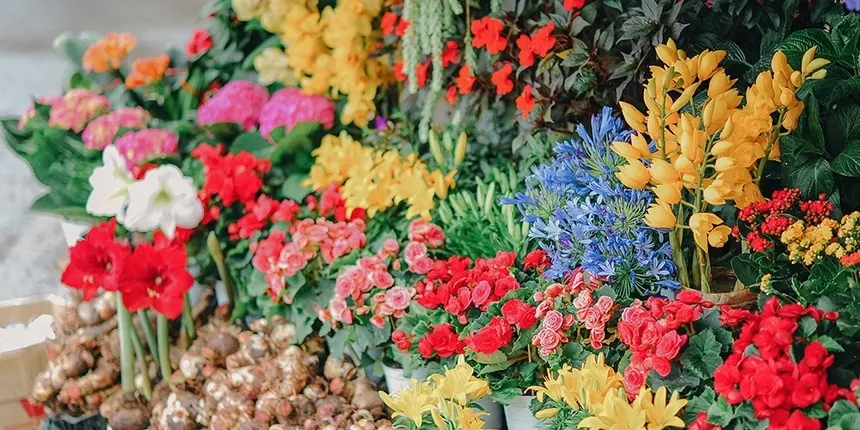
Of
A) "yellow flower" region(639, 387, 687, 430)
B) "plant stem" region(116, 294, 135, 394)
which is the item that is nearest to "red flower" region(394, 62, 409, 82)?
"plant stem" region(116, 294, 135, 394)

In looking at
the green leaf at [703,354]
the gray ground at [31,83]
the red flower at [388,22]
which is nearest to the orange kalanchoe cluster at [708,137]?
the green leaf at [703,354]

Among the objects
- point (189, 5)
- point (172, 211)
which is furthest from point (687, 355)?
point (189, 5)

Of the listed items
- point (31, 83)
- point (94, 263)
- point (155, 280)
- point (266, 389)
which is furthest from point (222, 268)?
point (31, 83)

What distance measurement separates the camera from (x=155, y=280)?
5.58ft

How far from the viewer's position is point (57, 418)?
1.85 metres

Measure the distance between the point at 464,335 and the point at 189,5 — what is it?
8.04ft

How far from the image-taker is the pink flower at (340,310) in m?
1.49

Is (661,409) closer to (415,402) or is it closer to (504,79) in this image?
(415,402)

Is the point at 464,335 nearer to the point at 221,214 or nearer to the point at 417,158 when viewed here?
the point at 417,158

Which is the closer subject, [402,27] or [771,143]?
[771,143]

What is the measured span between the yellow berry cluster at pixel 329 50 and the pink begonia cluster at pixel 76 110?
1.58 ft

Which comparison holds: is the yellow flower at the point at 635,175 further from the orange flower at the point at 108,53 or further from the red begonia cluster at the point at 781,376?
the orange flower at the point at 108,53

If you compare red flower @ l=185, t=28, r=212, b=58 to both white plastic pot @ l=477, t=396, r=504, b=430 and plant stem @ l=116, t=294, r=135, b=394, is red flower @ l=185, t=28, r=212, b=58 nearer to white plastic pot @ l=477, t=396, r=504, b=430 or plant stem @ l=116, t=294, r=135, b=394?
plant stem @ l=116, t=294, r=135, b=394

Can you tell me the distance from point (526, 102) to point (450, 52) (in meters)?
0.28
